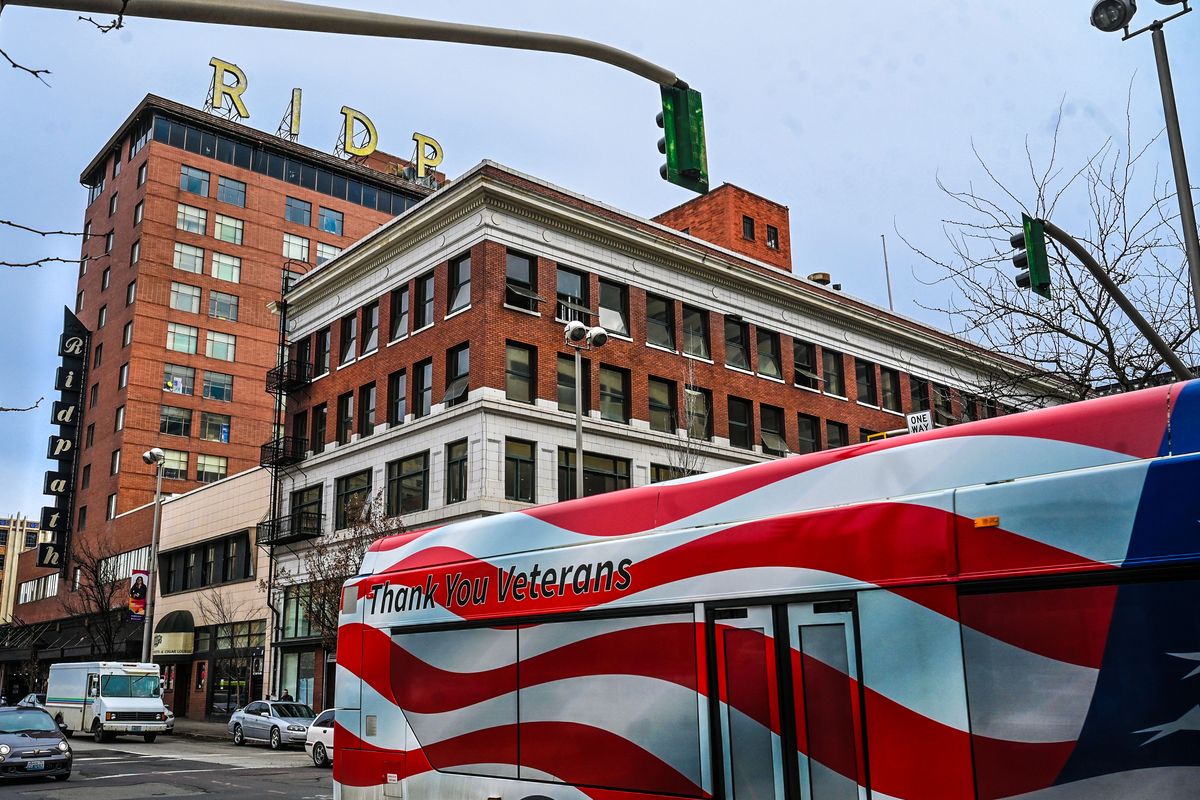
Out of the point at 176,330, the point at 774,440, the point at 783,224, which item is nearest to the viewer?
the point at 774,440

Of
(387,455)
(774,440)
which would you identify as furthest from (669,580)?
(774,440)

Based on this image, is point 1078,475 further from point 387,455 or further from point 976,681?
point 387,455

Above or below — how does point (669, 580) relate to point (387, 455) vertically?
below

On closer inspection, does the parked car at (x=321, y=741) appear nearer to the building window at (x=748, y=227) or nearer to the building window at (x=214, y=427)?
the building window at (x=748, y=227)

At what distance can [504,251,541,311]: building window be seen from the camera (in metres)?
34.1

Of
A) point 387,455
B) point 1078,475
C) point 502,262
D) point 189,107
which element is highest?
point 189,107

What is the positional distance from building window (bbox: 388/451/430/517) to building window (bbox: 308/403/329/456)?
6.41m

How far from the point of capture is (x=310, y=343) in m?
43.7

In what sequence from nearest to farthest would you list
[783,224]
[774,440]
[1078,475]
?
[1078,475]
[774,440]
[783,224]

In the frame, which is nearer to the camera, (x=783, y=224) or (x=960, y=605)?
(x=960, y=605)

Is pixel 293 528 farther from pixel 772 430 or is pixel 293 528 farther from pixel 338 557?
pixel 772 430

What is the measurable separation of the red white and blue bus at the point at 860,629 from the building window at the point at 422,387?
88.2 feet

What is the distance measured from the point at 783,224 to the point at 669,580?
141ft

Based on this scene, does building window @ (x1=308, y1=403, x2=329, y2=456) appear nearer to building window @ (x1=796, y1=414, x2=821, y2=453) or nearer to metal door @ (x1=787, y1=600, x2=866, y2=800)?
building window @ (x1=796, y1=414, x2=821, y2=453)
